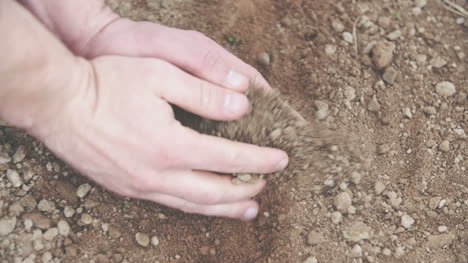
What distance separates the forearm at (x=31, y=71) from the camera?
A: 3.92ft

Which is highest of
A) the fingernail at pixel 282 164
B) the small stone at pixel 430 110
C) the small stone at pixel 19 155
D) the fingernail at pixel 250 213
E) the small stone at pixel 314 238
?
the small stone at pixel 430 110

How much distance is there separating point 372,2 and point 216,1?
1.89 ft

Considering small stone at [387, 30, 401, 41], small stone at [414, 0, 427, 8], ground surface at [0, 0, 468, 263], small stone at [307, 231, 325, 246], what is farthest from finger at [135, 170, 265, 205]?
small stone at [414, 0, 427, 8]

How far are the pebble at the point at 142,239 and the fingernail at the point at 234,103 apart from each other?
Result: 0.46 meters

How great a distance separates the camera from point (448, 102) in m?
1.78

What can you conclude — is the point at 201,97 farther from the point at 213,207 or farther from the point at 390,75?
the point at 390,75

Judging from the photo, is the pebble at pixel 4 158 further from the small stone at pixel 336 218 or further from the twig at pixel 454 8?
the twig at pixel 454 8

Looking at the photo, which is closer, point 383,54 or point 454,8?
point 383,54

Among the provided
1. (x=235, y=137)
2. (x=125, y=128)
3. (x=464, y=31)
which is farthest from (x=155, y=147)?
(x=464, y=31)

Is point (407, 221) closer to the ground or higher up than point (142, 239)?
higher up

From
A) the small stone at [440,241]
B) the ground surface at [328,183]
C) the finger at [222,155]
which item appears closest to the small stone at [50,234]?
the ground surface at [328,183]

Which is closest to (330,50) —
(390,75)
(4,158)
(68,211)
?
(390,75)

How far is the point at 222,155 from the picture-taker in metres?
1.38

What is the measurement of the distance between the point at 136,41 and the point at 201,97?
0.27 m
